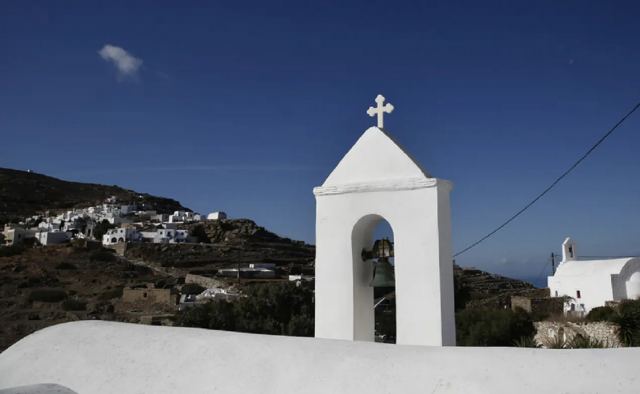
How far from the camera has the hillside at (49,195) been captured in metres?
73.9

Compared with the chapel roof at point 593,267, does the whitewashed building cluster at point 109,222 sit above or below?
above

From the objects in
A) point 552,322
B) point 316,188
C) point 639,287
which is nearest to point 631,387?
point 316,188

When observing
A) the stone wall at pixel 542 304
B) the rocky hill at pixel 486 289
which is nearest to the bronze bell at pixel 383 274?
the rocky hill at pixel 486 289

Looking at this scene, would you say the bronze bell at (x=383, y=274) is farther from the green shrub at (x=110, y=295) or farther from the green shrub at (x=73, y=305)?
the green shrub at (x=110, y=295)

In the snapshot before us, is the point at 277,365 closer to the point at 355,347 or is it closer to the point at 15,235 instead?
the point at 355,347

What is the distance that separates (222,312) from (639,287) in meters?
18.2

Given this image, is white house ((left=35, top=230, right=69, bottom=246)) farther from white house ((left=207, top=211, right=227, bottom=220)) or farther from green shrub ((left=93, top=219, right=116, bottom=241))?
white house ((left=207, top=211, right=227, bottom=220))

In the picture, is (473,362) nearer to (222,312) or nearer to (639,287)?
(222,312)

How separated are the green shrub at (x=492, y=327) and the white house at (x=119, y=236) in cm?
4718

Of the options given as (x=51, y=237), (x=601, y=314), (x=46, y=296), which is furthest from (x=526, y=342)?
(x=51, y=237)

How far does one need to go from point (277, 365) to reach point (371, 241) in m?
1.64

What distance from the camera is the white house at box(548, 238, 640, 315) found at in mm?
22734

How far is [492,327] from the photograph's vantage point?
49.7 ft

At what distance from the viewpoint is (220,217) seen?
2891 inches
